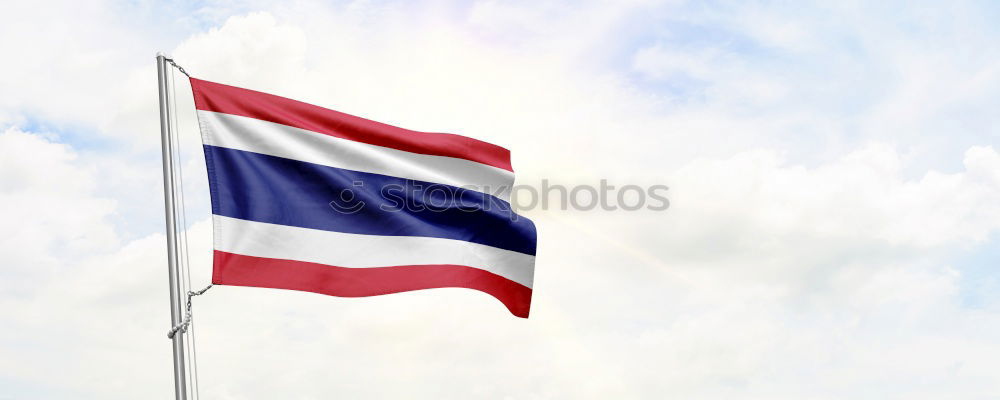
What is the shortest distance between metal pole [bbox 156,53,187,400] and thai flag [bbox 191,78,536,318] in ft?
1.83

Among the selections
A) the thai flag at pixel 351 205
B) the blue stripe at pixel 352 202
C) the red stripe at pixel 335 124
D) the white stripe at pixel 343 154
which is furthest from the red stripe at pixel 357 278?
the red stripe at pixel 335 124

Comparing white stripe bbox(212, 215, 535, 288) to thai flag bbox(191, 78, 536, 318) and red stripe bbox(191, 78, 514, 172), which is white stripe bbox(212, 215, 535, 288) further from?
red stripe bbox(191, 78, 514, 172)

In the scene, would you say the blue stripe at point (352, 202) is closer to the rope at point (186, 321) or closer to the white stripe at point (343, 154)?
the white stripe at point (343, 154)

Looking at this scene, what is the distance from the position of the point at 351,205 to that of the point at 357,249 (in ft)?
1.90

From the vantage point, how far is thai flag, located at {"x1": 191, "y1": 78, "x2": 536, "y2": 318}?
402 inches

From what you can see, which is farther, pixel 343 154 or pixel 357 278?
pixel 343 154

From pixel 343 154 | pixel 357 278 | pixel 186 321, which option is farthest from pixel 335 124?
pixel 186 321

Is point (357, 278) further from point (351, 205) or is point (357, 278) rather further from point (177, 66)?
point (177, 66)

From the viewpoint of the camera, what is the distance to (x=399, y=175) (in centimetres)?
1190

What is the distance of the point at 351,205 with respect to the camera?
36.9ft

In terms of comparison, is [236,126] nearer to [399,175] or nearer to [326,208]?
[326,208]

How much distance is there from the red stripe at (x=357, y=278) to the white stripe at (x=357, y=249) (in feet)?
0.25

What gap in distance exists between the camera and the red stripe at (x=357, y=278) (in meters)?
9.98

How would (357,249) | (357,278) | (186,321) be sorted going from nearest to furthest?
(186,321)
(357,278)
(357,249)
